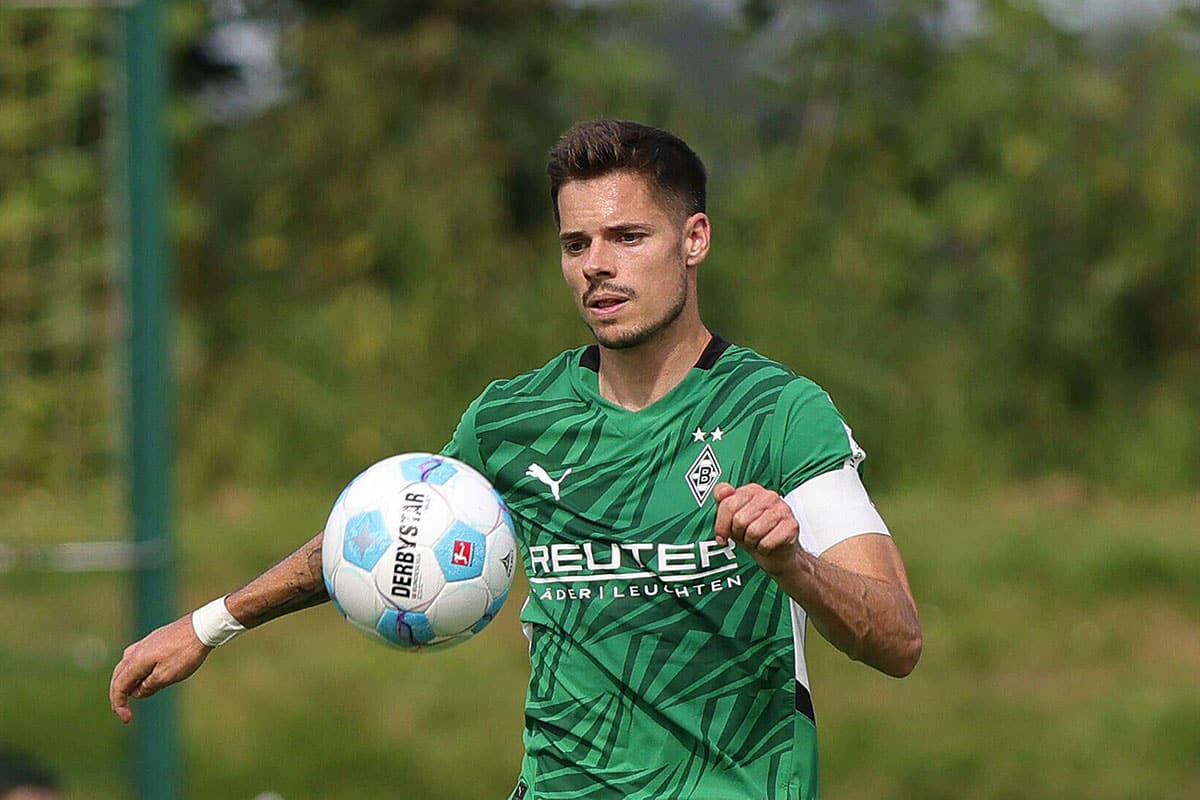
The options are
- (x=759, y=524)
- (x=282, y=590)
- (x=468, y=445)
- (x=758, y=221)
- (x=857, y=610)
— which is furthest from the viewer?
(x=758, y=221)

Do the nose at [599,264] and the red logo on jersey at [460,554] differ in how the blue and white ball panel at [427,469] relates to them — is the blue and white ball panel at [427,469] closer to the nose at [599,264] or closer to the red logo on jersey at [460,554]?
the red logo on jersey at [460,554]

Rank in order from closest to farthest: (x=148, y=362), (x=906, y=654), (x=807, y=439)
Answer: (x=906, y=654) → (x=807, y=439) → (x=148, y=362)

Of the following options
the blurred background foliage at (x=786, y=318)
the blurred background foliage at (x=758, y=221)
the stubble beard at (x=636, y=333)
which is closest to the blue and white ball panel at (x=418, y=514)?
the stubble beard at (x=636, y=333)

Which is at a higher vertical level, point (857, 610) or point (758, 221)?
point (758, 221)

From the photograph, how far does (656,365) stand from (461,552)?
1.99 feet

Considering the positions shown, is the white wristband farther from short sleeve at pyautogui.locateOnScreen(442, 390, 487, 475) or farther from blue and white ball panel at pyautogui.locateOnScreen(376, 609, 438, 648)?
short sleeve at pyautogui.locateOnScreen(442, 390, 487, 475)

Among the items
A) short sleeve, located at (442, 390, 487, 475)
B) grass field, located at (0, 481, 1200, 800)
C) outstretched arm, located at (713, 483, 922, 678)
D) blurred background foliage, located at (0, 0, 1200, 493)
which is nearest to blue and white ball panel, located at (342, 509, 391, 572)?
short sleeve, located at (442, 390, 487, 475)

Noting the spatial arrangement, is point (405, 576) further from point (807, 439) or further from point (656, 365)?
point (807, 439)

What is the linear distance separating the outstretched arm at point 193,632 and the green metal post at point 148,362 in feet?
17.9

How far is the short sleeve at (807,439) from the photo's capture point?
13.0 ft

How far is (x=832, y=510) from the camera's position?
3887 mm

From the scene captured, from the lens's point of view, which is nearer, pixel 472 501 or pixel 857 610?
pixel 857 610

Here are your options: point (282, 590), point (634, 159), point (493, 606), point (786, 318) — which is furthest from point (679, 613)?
point (786, 318)

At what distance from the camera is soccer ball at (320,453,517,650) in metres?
3.99
